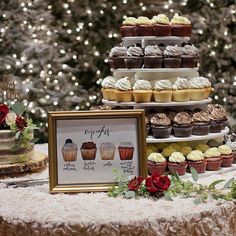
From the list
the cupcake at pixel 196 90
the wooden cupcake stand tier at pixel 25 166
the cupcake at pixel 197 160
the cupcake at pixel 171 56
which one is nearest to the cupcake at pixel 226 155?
the cupcake at pixel 197 160

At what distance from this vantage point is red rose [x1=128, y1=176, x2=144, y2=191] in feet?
7.84

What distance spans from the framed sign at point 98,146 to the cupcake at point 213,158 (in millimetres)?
472

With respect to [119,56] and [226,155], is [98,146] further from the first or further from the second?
[226,155]

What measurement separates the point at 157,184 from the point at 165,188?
0.04 m

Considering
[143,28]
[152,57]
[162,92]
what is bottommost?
[162,92]

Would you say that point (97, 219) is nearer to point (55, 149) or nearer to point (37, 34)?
point (55, 149)

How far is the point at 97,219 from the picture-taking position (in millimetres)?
2092

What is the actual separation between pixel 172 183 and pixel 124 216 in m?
0.44

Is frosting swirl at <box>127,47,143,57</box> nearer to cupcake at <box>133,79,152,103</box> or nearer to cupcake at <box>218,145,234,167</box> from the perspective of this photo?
cupcake at <box>133,79,152,103</box>

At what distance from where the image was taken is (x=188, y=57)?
2.94m

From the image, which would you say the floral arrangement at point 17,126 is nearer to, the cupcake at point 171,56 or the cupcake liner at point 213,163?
the cupcake at point 171,56

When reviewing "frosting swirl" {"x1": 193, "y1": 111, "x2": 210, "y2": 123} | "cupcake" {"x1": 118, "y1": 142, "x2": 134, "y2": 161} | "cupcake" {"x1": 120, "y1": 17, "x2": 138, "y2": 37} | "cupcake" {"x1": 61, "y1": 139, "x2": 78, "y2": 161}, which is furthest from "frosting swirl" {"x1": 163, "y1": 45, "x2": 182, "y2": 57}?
"cupcake" {"x1": 61, "y1": 139, "x2": 78, "y2": 161}

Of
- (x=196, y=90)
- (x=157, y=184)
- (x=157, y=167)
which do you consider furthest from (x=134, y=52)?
(x=157, y=184)

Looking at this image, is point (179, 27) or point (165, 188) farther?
point (179, 27)
